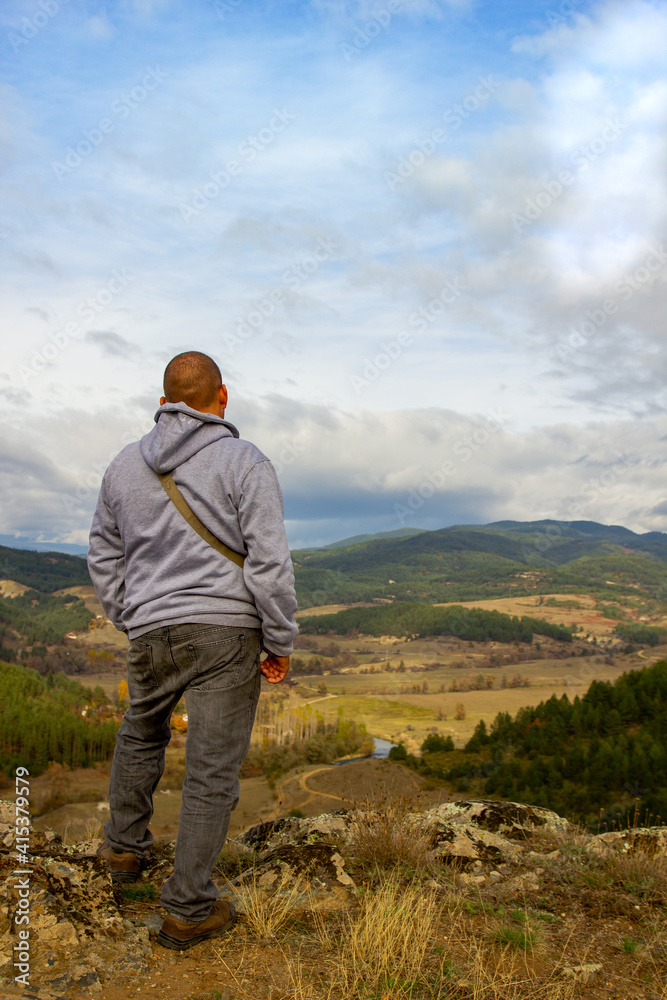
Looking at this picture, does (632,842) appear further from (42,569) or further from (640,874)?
(42,569)

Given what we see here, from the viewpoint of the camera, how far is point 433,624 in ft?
530

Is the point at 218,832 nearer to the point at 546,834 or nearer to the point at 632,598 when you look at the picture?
the point at 546,834

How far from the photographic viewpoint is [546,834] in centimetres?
588

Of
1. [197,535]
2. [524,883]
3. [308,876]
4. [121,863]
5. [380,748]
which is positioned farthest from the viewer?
[380,748]

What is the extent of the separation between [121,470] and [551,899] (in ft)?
12.6

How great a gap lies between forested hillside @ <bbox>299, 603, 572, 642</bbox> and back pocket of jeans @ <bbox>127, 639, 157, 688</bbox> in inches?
6083

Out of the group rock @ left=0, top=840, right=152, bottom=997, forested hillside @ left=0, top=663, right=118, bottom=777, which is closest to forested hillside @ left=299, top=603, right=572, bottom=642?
forested hillside @ left=0, top=663, right=118, bottom=777

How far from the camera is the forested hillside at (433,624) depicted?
150 metres

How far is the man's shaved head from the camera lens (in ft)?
10.9

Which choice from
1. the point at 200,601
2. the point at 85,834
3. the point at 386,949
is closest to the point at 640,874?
the point at 386,949

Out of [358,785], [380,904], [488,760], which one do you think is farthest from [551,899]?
[488,760]

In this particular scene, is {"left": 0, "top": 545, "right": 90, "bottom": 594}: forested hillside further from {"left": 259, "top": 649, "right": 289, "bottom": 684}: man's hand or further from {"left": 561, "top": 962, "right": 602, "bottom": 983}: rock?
{"left": 561, "top": 962, "right": 602, "bottom": 983}: rock

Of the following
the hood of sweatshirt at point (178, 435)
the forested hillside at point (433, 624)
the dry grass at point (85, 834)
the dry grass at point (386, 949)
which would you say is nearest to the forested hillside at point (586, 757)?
the dry grass at point (85, 834)

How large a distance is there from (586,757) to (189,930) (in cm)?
3330
